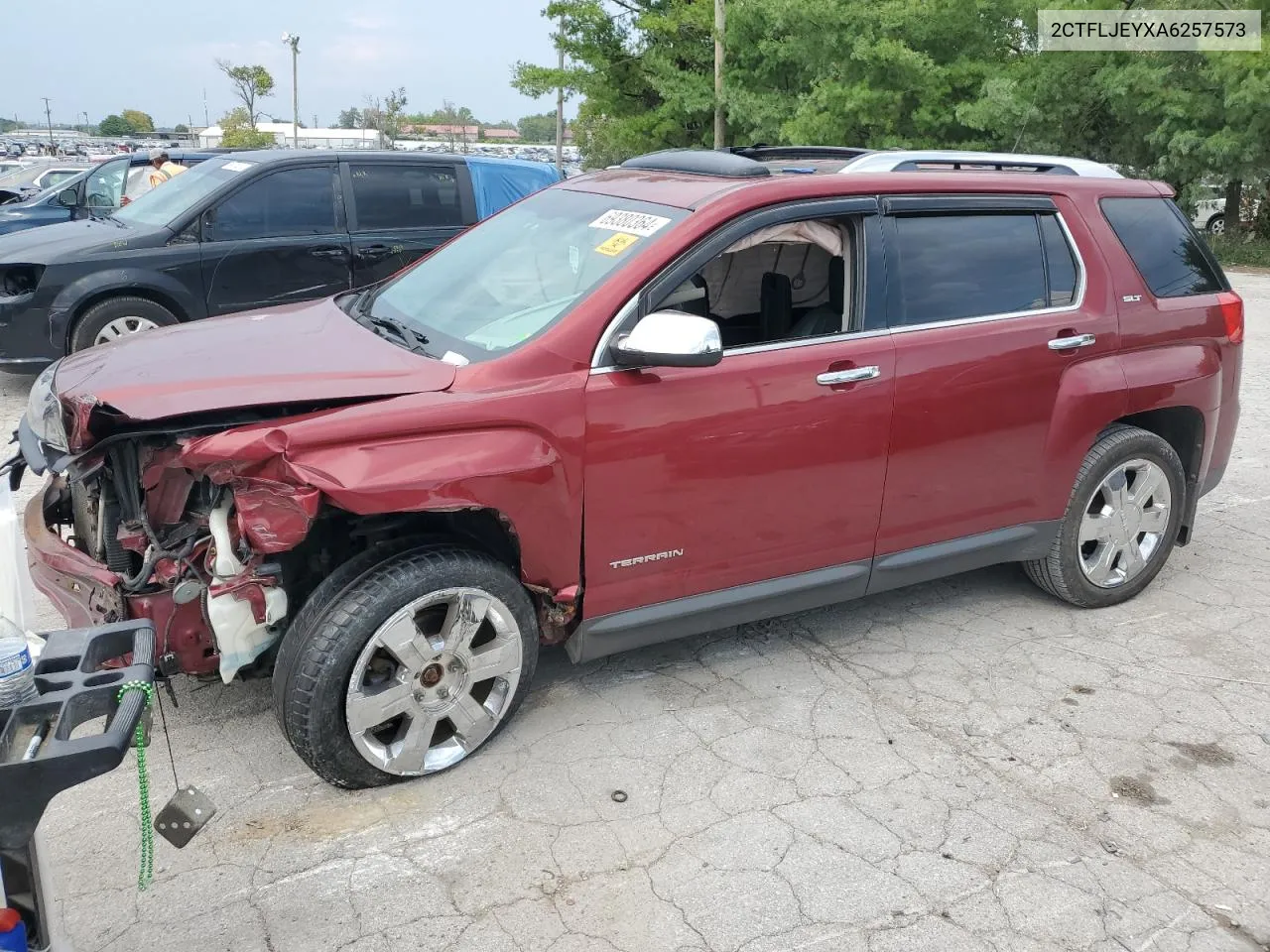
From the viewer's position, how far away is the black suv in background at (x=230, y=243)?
7184mm

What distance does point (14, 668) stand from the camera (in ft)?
5.76

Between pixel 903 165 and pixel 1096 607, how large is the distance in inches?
84.9

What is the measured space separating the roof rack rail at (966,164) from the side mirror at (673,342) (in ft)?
3.78

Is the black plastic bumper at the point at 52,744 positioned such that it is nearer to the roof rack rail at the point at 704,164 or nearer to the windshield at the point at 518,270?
the windshield at the point at 518,270

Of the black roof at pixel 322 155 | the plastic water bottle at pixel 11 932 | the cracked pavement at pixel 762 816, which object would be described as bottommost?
the cracked pavement at pixel 762 816

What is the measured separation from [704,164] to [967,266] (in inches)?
42.2

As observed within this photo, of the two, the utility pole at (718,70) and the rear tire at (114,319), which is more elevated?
the utility pole at (718,70)

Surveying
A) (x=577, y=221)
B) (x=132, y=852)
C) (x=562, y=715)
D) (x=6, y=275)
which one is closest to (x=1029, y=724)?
(x=562, y=715)

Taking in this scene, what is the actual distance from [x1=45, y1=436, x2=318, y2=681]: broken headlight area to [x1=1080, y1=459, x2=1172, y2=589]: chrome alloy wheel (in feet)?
10.8

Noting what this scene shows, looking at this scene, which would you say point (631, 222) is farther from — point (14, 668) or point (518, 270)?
point (14, 668)

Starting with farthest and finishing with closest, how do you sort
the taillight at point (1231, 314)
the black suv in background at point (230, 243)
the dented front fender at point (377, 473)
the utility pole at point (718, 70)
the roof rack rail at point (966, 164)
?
the utility pole at point (718, 70)
the black suv in background at point (230, 243)
the taillight at point (1231, 314)
the roof rack rail at point (966, 164)
the dented front fender at point (377, 473)

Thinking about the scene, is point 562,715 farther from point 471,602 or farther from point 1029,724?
point 1029,724

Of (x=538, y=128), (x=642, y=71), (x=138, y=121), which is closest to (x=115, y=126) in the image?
(x=138, y=121)

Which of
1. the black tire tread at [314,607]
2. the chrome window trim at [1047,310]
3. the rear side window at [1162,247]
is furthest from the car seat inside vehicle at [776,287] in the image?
the rear side window at [1162,247]
